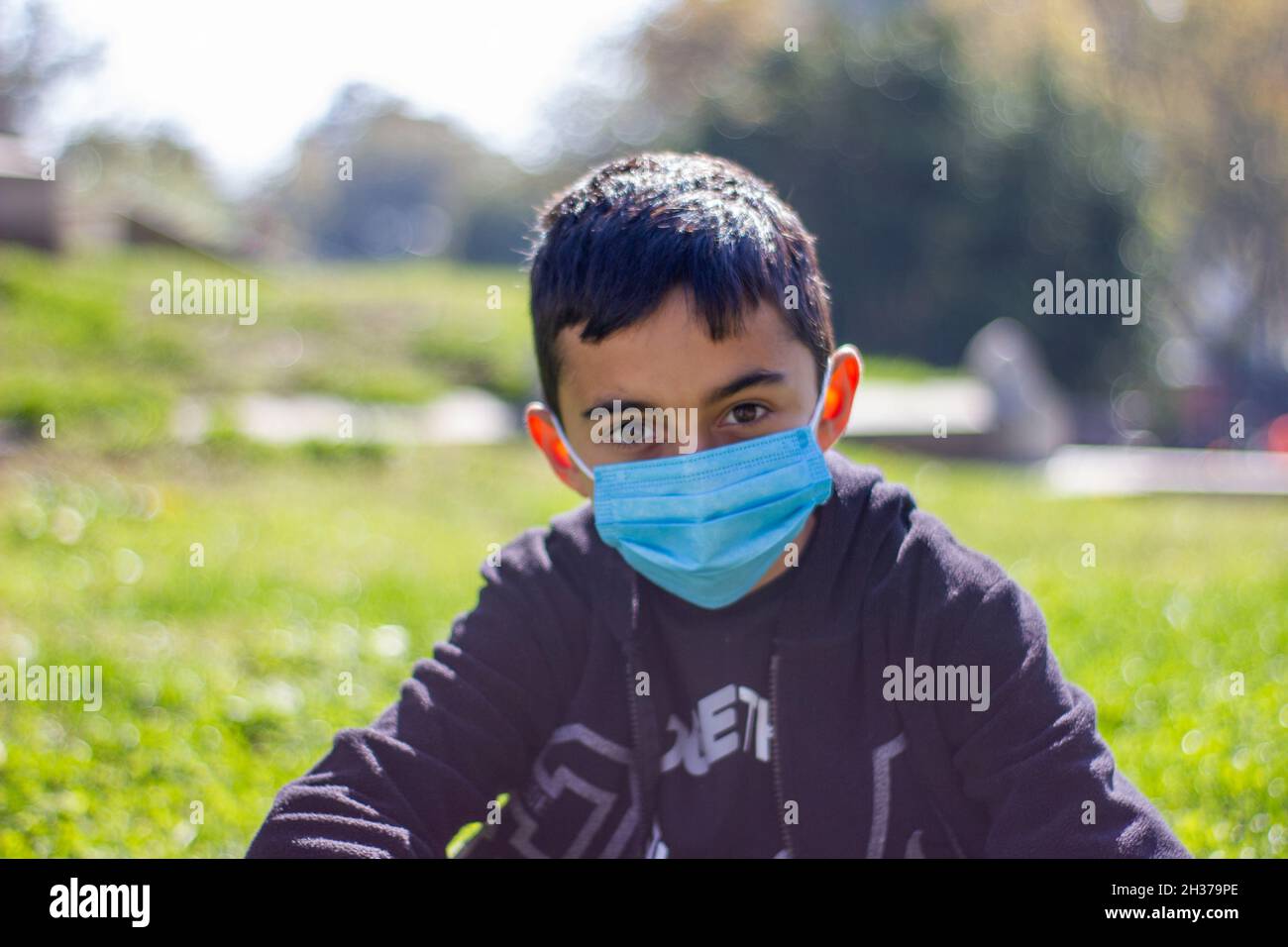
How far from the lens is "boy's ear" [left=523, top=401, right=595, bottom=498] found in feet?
7.93

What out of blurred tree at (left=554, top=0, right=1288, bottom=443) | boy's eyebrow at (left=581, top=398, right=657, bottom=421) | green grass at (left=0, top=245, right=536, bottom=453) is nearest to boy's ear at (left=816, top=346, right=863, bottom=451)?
boy's eyebrow at (left=581, top=398, right=657, bottom=421)

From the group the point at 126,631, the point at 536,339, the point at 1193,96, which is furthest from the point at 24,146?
the point at 1193,96

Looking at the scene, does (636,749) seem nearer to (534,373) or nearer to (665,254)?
(665,254)

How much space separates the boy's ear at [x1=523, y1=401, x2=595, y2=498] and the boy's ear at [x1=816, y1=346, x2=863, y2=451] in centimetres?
45

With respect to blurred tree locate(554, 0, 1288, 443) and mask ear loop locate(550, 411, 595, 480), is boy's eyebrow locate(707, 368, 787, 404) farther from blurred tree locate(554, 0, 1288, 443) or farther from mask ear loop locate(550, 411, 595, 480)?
blurred tree locate(554, 0, 1288, 443)

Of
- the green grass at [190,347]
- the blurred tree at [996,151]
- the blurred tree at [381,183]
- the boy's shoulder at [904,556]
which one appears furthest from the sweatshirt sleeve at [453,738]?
the blurred tree at [381,183]

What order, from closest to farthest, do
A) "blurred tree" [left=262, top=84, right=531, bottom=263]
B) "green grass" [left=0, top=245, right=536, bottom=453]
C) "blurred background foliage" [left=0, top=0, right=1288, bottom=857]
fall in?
"blurred background foliage" [left=0, top=0, right=1288, bottom=857] < "green grass" [left=0, top=245, right=536, bottom=453] < "blurred tree" [left=262, top=84, right=531, bottom=263]

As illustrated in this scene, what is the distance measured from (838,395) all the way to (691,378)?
39cm

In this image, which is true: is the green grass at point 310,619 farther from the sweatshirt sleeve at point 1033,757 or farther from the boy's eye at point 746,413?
the boy's eye at point 746,413

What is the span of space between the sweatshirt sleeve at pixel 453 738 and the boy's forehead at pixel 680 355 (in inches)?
16.2

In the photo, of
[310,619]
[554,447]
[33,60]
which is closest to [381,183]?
[33,60]
